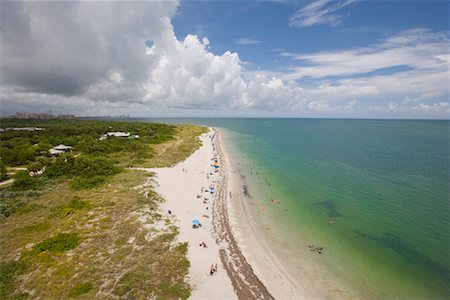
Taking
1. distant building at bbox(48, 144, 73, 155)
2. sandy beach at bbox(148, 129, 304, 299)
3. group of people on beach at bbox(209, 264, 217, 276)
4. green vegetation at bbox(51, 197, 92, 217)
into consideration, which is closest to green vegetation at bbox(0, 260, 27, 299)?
green vegetation at bbox(51, 197, 92, 217)

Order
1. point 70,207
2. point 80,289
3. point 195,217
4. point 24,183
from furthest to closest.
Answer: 1. point 24,183
2. point 195,217
3. point 70,207
4. point 80,289

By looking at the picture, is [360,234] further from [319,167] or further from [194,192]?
[319,167]

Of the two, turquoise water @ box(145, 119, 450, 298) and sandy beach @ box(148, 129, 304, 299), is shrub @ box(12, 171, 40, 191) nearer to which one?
sandy beach @ box(148, 129, 304, 299)

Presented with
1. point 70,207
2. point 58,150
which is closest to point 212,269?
point 70,207

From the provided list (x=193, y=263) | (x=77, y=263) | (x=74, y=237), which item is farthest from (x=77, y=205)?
(x=193, y=263)

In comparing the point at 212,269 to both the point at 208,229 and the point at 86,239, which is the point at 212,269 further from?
the point at 86,239

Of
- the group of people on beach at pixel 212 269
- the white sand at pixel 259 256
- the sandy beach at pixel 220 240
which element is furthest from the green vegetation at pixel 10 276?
the white sand at pixel 259 256

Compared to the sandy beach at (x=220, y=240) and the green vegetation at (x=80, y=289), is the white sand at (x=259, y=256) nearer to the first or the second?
the sandy beach at (x=220, y=240)

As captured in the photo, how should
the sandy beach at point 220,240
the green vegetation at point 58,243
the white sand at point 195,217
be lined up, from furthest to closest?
the green vegetation at point 58,243, the sandy beach at point 220,240, the white sand at point 195,217
